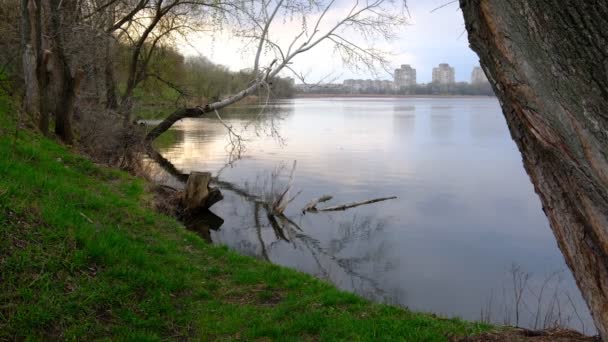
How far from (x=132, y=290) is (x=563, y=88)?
4.02m

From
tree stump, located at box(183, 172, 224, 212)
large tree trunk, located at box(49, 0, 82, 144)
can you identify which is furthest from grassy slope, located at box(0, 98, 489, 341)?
tree stump, located at box(183, 172, 224, 212)

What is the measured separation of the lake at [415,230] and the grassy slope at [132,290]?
317 centimetres

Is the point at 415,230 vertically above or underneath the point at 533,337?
underneath

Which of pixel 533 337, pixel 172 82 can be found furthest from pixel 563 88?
pixel 172 82

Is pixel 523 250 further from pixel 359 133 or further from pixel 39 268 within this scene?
pixel 359 133

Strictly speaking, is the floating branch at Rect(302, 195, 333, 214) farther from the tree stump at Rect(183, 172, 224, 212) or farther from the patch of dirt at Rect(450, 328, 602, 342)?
the patch of dirt at Rect(450, 328, 602, 342)

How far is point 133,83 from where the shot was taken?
A: 59.1 ft

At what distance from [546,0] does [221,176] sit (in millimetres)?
16462

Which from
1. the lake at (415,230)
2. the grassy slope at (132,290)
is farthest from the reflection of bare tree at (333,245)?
the grassy slope at (132,290)

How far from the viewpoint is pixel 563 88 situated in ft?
6.95

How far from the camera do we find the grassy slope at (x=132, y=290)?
4.02 meters

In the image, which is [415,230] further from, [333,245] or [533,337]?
[533,337]

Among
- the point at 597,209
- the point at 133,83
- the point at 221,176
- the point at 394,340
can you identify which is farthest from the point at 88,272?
the point at 133,83

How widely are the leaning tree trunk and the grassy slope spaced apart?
8.32ft
